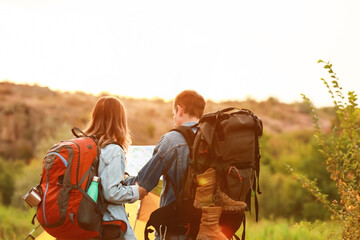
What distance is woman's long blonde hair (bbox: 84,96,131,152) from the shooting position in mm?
3768

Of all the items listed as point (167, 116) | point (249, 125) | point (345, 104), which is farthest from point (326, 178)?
point (167, 116)

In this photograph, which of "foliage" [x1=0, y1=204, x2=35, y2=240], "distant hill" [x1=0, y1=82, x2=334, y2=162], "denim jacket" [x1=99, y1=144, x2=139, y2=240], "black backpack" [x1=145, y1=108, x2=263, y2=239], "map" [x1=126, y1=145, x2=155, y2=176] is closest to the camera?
"black backpack" [x1=145, y1=108, x2=263, y2=239]

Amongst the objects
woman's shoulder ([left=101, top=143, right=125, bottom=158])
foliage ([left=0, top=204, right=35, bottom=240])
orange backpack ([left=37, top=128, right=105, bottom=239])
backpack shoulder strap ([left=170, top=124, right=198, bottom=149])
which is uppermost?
backpack shoulder strap ([left=170, top=124, right=198, bottom=149])

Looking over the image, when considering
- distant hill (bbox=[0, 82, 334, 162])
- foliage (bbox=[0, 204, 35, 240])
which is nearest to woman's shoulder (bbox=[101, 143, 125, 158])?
foliage (bbox=[0, 204, 35, 240])

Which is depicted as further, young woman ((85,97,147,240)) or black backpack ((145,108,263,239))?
young woman ((85,97,147,240))

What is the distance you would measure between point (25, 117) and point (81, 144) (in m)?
48.0

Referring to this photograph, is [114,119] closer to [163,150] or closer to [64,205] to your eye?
[163,150]

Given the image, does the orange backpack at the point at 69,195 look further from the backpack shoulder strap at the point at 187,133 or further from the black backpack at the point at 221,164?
the backpack shoulder strap at the point at 187,133

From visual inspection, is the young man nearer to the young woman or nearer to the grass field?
the young woman

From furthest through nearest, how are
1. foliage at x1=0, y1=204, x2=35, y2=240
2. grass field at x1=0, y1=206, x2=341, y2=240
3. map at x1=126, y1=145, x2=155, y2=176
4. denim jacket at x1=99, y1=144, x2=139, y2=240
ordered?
foliage at x1=0, y1=204, x2=35, y2=240 < grass field at x1=0, y1=206, x2=341, y2=240 < map at x1=126, y1=145, x2=155, y2=176 < denim jacket at x1=99, y1=144, x2=139, y2=240

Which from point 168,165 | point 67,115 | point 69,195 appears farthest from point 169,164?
point 67,115

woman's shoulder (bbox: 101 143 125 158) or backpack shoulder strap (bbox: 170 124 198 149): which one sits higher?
backpack shoulder strap (bbox: 170 124 198 149)

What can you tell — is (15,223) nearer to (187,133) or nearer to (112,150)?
(112,150)

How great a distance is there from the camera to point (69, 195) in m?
3.46
